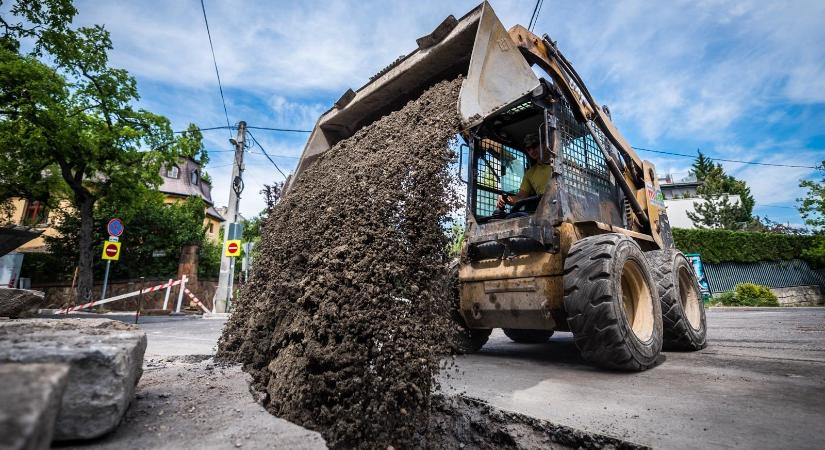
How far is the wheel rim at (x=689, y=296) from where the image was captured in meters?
4.38

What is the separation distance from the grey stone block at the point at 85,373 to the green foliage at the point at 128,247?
1689 cm

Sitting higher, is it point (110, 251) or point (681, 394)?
point (110, 251)

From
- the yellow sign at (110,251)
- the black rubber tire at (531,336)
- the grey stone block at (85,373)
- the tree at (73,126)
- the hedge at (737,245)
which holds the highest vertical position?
the tree at (73,126)

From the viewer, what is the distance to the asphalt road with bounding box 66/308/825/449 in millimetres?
1646

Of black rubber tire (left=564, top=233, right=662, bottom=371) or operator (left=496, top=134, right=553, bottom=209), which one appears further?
operator (left=496, top=134, right=553, bottom=209)

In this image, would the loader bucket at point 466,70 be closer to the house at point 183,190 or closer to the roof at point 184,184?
the house at point 183,190

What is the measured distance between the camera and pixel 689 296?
4539 mm

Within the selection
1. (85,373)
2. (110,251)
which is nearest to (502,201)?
(85,373)

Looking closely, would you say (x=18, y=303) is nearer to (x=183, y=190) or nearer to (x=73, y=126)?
(x=73, y=126)

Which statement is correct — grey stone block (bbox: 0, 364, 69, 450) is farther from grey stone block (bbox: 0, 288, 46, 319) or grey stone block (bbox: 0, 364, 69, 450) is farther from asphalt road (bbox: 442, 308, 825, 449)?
grey stone block (bbox: 0, 288, 46, 319)

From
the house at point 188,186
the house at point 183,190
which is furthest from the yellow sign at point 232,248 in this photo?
the house at point 188,186

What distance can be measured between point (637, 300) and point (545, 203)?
1.19 meters

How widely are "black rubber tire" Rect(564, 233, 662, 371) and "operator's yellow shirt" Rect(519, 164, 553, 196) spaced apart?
0.85 metres

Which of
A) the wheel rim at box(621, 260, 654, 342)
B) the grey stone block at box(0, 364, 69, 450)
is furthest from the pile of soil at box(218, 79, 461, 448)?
the wheel rim at box(621, 260, 654, 342)
